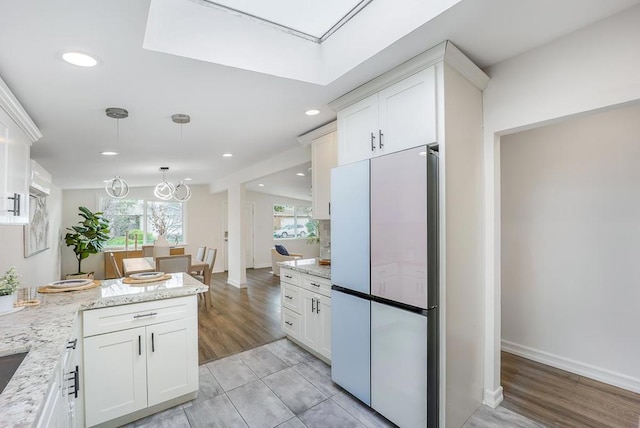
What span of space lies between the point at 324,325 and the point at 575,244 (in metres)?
2.42

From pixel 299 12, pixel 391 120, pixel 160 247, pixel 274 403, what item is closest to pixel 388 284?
pixel 391 120

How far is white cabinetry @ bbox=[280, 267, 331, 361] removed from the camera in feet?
9.39

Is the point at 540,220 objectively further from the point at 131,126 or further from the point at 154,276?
the point at 131,126

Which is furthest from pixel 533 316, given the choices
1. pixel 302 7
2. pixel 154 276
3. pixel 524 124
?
pixel 154 276

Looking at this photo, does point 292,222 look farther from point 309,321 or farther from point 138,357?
point 138,357

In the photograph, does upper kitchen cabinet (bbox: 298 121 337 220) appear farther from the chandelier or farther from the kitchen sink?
the kitchen sink

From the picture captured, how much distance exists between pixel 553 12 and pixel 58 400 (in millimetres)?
2956

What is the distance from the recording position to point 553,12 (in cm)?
162

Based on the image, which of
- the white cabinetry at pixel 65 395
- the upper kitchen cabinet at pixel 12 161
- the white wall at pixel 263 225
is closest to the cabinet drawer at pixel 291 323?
the white cabinetry at pixel 65 395

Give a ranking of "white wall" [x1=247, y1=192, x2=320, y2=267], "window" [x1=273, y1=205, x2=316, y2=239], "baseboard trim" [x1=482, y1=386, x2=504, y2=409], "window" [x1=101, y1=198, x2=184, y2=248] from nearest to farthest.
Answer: "baseboard trim" [x1=482, y1=386, x2=504, y2=409], "window" [x1=101, y1=198, x2=184, y2=248], "white wall" [x1=247, y1=192, x2=320, y2=267], "window" [x1=273, y1=205, x2=316, y2=239]

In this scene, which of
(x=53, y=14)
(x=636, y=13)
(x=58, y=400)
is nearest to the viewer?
(x=58, y=400)

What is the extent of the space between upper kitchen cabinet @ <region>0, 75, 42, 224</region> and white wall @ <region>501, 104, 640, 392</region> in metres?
4.04

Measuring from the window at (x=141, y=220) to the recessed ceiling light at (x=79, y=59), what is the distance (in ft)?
19.1

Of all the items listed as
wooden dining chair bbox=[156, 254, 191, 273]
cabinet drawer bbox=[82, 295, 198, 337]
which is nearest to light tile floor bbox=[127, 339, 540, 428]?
cabinet drawer bbox=[82, 295, 198, 337]
